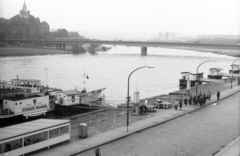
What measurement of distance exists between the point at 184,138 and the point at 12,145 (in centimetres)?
756

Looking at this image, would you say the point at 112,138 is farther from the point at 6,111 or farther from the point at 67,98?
the point at 67,98

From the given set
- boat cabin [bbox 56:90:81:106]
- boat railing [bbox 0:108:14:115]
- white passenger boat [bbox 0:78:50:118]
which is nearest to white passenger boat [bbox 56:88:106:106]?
boat cabin [bbox 56:90:81:106]

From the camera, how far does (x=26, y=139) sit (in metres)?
12.8

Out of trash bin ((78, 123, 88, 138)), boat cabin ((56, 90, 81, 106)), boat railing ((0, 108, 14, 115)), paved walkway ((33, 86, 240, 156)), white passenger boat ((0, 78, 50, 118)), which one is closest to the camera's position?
paved walkway ((33, 86, 240, 156))

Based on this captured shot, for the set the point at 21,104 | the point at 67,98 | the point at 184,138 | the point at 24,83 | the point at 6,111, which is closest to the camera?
the point at 184,138

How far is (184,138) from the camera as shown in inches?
604

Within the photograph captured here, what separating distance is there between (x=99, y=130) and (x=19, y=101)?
6452mm

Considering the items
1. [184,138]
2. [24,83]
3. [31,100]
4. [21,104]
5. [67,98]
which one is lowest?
[184,138]

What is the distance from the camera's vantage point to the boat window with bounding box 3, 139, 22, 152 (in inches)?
456

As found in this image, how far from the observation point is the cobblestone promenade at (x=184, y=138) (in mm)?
13242

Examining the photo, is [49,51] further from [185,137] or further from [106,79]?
[185,137]

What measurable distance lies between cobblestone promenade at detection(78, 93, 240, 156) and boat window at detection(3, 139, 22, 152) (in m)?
2.28

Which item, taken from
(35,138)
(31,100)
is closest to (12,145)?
(35,138)

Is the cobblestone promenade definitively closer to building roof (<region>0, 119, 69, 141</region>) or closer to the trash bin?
the trash bin
